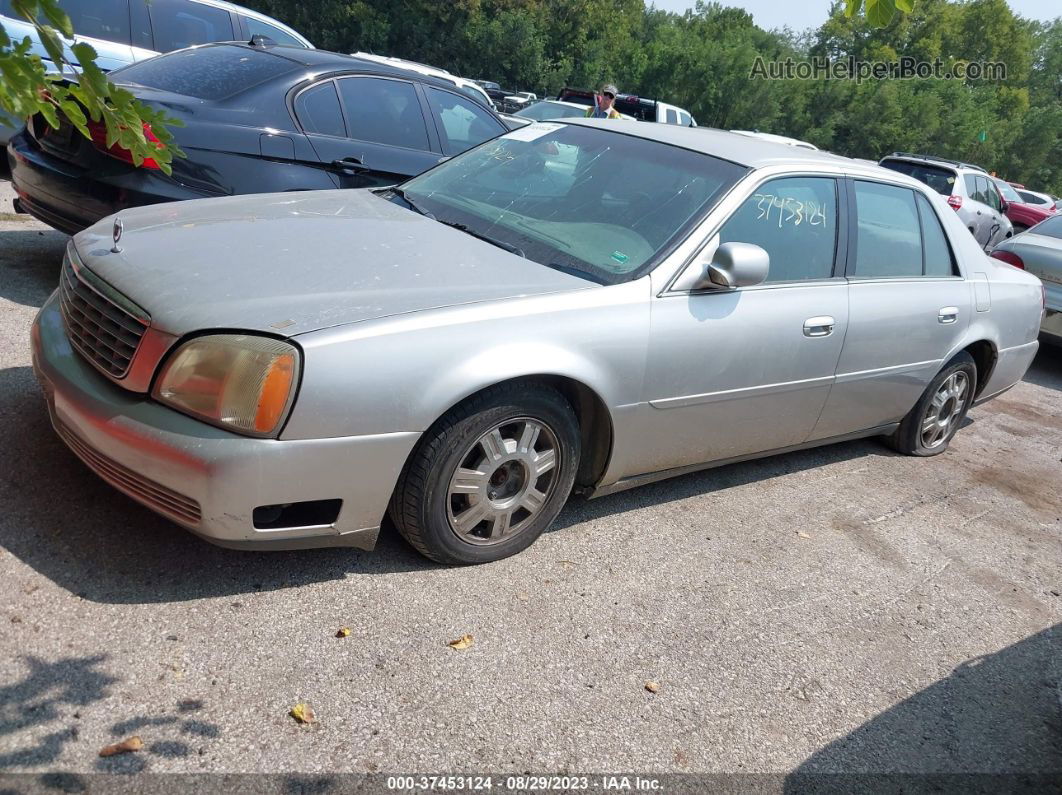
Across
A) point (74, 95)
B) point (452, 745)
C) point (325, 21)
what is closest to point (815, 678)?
point (452, 745)

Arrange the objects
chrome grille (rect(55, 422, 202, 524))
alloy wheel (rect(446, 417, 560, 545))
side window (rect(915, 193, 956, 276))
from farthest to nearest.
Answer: side window (rect(915, 193, 956, 276)), alloy wheel (rect(446, 417, 560, 545)), chrome grille (rect(55, 422, 202, 524))

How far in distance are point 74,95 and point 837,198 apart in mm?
3358

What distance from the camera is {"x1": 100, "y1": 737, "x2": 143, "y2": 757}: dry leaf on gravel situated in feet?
7.70

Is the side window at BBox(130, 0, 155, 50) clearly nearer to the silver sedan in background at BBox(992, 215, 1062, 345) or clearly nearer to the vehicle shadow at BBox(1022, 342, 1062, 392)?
the silver sedan in background at BBox(992, 215, 1062, 345)

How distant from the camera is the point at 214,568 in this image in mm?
3207

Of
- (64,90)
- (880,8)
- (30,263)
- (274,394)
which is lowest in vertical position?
(30,263)

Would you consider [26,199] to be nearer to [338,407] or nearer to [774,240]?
[338,407]

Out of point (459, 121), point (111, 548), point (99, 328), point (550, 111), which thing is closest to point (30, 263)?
point (459, 121)

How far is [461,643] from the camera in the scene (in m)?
3.05

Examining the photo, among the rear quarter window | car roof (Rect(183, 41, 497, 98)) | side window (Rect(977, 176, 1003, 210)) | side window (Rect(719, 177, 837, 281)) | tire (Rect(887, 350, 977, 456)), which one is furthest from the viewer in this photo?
side window (Rect(977, 176, 1003, 210))

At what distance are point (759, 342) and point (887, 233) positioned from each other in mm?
1320

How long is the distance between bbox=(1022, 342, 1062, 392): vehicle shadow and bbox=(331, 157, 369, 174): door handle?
6142mm

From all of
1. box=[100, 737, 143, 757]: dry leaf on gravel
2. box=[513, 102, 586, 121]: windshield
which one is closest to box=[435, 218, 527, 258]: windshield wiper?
box=[100, 737, 143, 757]: dry leaf on gravel

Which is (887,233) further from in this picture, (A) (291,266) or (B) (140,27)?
(B) (140,27)
